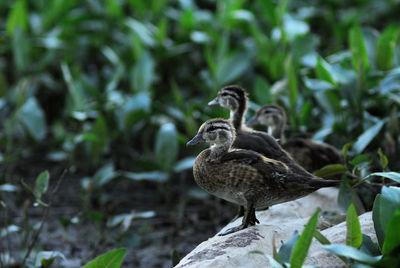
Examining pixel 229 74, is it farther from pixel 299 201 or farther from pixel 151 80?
pixel 299 201

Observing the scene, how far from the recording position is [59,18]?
8.88 metres

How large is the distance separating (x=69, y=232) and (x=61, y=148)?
160 cm

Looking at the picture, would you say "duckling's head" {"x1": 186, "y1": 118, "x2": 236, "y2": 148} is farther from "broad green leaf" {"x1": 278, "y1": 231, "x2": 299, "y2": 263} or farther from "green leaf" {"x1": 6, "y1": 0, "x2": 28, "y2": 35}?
"green leaf" {"x1": 6, "y1": 0, "x2": 28, "y2": 35}

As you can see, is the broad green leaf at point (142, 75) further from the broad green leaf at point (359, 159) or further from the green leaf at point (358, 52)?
the broad green leaf at point (359, 159)

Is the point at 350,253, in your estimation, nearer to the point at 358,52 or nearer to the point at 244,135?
the point at 244,135

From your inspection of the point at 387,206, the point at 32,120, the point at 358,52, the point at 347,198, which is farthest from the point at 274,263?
the point at 32,120

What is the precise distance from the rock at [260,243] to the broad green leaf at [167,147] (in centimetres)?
163

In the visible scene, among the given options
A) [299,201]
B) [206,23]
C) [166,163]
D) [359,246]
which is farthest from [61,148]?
[359,246]

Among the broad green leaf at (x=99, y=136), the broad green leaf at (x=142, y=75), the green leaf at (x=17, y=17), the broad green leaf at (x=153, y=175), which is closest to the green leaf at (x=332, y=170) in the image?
the broad green leaf at (x=153, y=175)

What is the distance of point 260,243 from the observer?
153 inches

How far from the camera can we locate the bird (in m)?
4.63

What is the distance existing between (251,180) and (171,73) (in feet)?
15.1

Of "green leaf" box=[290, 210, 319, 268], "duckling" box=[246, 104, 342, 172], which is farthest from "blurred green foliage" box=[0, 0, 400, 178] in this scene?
"green leaf" box=[290, 210, 319, 268]

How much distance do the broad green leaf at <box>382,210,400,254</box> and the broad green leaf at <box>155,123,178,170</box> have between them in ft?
10.8
